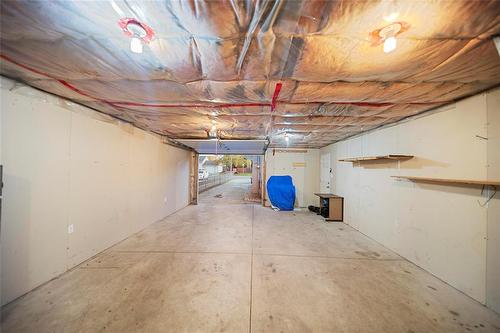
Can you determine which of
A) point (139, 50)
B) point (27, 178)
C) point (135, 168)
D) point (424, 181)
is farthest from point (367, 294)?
point (135, 168)

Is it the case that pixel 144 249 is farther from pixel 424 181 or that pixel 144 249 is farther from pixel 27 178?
pixel 424 181

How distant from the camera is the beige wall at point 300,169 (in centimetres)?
605

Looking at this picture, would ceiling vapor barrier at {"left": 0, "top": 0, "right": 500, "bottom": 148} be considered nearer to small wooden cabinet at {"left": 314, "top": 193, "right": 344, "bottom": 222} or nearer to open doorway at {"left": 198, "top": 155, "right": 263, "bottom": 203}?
small wooden cabinet at {"left": 314, "top": 193, "right": 344, "bottom": 222}

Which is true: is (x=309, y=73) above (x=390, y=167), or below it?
above

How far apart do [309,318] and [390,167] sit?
269 cm

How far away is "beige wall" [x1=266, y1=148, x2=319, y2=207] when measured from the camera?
6.05m

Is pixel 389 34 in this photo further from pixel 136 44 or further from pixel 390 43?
pixel 136 44

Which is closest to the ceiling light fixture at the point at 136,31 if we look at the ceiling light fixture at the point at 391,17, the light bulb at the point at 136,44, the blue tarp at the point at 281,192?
the light bulb at the point at 136,44

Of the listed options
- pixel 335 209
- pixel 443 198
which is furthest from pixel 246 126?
pixel 335 209

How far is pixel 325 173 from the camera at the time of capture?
561cm

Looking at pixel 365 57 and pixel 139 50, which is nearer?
pixel 139 50

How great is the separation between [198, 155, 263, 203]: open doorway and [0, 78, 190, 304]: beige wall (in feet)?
14.5

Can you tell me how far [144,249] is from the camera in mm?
2795

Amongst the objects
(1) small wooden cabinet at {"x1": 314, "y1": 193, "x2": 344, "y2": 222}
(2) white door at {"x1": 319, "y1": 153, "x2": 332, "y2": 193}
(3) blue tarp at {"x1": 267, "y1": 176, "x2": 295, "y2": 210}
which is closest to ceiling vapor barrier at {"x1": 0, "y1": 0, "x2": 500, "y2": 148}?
(1) small wooden cabinet at {"x1": 314, "y1": 193, "x2": 344, "y2": 222}
